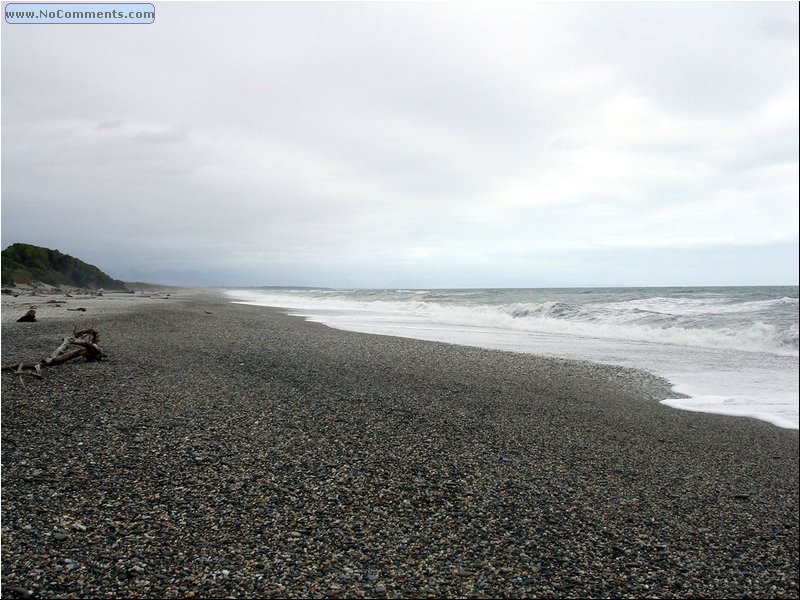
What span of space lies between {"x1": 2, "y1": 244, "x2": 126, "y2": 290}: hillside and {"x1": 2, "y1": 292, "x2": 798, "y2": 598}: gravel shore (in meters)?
11.0

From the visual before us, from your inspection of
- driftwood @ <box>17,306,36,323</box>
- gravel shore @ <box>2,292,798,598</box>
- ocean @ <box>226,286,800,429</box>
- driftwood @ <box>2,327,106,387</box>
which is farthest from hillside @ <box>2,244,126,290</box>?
ocean @ <box>226,286,800,429</box>

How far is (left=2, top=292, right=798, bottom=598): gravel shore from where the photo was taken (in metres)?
3.54

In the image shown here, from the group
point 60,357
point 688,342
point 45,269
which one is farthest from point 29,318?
point 688,342

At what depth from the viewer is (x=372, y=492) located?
466cm

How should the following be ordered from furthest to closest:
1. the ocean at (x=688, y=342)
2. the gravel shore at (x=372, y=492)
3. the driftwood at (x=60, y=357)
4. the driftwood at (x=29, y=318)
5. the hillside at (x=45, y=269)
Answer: the hillside at (x=45, y=269) < the driftwood at (x=29, y=318) < the ocean at (x=688, y=342) < the driftwood at (x=60, y=357) < the gravel shore at (x=372, y=492)

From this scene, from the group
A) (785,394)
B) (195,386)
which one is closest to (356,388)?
(195,386)

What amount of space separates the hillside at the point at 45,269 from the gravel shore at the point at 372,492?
11.0m

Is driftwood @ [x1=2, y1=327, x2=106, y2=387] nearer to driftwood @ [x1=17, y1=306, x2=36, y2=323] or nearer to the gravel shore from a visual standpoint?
the gravel shore

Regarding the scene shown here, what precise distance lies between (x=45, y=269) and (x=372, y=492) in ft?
97.1

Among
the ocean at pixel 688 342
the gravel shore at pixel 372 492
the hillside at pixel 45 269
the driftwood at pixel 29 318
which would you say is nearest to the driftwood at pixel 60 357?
the gravel shore at pixel 372 492

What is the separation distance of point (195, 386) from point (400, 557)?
17.7 feet

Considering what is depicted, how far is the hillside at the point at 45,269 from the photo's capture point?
20219 mm

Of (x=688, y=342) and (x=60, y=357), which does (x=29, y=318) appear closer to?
(x=60, y=357)

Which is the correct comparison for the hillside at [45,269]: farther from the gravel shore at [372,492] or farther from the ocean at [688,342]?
the ocean at [688,342]
